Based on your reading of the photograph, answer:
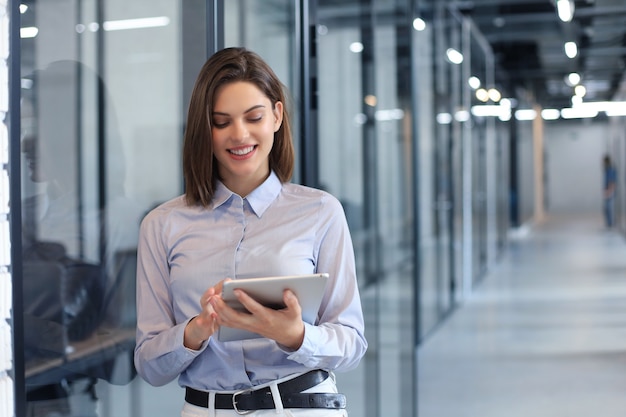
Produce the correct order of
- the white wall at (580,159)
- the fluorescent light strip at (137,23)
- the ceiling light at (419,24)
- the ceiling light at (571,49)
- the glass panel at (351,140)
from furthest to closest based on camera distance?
the white wall at (580,159) → the ceiling light at (419,24) → the ceiling light at (571,49) → the glass panel at (351,140) → the fluorescent light strip at (137,23)

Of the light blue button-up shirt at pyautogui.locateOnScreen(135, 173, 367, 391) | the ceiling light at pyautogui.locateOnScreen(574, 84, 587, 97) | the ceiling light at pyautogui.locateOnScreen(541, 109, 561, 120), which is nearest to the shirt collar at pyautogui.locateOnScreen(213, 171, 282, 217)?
the light blue button-up shirt at pyautogui.locateOnScreen(135, 173, 367, 391)

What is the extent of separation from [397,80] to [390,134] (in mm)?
388

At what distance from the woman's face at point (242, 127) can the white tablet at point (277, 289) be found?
32cm

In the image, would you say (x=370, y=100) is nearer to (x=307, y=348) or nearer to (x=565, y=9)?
(x=565, y=9)

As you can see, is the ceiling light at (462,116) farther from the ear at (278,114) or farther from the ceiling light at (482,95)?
the ear at (278,114)

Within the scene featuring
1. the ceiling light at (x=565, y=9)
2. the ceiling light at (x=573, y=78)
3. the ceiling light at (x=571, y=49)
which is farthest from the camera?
the ceiling light at (x=573, y=78)

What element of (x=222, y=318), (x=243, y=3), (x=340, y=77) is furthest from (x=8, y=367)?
(x=340, y=77)

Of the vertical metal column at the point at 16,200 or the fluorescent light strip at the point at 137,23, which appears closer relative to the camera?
A: the vertical metal column at the point at 16,200

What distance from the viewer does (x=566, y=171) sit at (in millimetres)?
13625

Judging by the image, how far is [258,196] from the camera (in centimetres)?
180

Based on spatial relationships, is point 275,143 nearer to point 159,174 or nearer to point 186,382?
point 186,382

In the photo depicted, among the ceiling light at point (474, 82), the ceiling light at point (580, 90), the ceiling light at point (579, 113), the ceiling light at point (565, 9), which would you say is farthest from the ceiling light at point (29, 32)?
the ceiling light at point (474, 82)

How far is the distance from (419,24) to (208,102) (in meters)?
5.65

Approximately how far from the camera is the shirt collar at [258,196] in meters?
1.78
